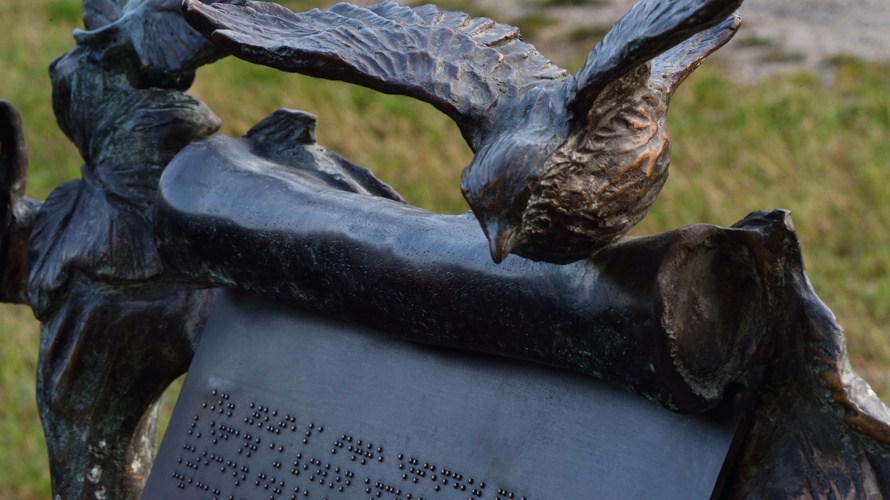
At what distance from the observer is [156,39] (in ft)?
5.44

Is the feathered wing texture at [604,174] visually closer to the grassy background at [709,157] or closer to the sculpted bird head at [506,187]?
Answer: the sculpted bird head at [506,187]

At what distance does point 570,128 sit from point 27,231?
100 centimetres

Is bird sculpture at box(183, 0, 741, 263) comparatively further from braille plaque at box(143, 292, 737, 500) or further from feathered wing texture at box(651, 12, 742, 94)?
braille plaque at box(143, 292, 737, 500)

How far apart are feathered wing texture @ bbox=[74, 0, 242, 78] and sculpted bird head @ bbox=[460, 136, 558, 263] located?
23.9 inches

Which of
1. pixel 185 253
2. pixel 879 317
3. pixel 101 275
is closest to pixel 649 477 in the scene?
pixel 185 253

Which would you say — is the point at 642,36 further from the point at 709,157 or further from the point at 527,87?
the point at 709,157

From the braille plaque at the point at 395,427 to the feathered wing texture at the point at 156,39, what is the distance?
29 centimetres

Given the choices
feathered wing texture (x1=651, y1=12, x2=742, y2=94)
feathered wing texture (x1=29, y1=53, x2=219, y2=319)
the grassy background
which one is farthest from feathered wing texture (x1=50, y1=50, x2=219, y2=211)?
the grassy background

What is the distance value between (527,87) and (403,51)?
132mm

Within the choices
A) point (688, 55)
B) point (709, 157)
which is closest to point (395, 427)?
point (688, 55)

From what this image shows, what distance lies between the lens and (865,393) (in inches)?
47.3

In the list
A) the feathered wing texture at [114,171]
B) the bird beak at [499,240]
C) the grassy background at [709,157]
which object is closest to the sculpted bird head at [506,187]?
the bird beak at [499,240]

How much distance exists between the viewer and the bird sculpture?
1.09 metres

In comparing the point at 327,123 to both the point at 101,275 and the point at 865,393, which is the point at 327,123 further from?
the point at 865,393
